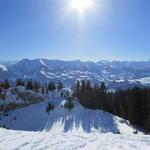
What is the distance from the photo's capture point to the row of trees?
7375 centimetres

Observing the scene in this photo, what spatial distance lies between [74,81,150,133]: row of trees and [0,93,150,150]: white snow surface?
374 inches

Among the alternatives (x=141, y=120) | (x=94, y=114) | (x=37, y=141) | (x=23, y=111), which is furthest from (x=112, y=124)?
(x=37, y=141)

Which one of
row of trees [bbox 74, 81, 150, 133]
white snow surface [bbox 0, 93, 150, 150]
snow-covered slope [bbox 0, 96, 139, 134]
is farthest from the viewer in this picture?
row of trees [bbox 74, 81, 150, 133]

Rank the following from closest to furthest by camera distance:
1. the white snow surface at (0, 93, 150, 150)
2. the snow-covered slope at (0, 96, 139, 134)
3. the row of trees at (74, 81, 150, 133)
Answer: the white snow surface at (0, 93, 150, 150)
the snow-covered slope at (0, 96, 139, 134)
the row of trees at (74, 81, 150, 133)

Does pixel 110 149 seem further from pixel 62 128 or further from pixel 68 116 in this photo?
pixel 68 116

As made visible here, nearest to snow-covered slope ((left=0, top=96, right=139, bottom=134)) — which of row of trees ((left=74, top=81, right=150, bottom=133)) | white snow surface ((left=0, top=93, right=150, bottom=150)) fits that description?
white snow surface ((left=0, top=93, right=150, bottom=150))

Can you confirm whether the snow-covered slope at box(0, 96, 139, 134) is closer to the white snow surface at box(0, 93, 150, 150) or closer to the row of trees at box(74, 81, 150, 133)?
the white snow surface at box(0, 93, 150, 150)

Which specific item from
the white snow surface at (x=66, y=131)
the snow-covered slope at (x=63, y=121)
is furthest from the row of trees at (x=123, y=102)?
the snow-covered slope at (x=63, y=121)

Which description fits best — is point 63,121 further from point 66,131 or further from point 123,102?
point 123,102

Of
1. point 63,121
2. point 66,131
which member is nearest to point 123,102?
point 63,121

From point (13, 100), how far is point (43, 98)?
12.8m

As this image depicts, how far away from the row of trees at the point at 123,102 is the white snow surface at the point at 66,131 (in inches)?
Answer: 374

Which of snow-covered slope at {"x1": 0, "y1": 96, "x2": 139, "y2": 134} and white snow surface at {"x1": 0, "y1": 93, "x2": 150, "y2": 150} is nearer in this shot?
white snow surface at {"x1": 0, "y1": 93, "x2": 150, "y2": 150}

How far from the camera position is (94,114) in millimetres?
69312
